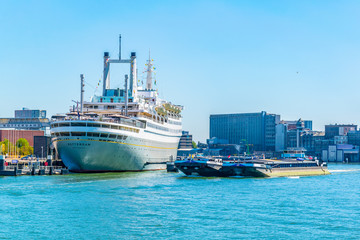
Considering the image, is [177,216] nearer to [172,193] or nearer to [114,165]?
[172,193]

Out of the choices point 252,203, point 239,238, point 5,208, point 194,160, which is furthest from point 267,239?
point 194,160

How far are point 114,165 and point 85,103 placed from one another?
1680cm

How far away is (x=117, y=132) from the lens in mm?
76500

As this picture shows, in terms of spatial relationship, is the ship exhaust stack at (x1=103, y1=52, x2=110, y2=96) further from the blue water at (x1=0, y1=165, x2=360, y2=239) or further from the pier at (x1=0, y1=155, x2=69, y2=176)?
the blue water at (x1=0, y1=165, x2=360, y2=239)

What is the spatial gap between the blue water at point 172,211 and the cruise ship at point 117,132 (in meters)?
13.1

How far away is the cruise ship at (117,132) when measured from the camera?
2938 inches

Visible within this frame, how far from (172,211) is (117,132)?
35.7 m

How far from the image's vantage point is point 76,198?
158ft

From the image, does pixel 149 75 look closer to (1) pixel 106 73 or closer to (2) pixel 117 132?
(1) pixel 106 73

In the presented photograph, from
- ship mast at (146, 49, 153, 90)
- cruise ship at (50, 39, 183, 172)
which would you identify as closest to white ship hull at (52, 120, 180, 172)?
cruise ship at (50, 39, 183, 172)

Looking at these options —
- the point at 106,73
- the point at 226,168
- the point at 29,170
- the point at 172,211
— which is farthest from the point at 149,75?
the point at 172,211

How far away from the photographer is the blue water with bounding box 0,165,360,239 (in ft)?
113

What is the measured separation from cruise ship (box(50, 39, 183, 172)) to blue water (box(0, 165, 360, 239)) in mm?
13103

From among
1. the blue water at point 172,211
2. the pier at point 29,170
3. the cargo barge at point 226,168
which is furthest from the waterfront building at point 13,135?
the blue water at point 172,211
